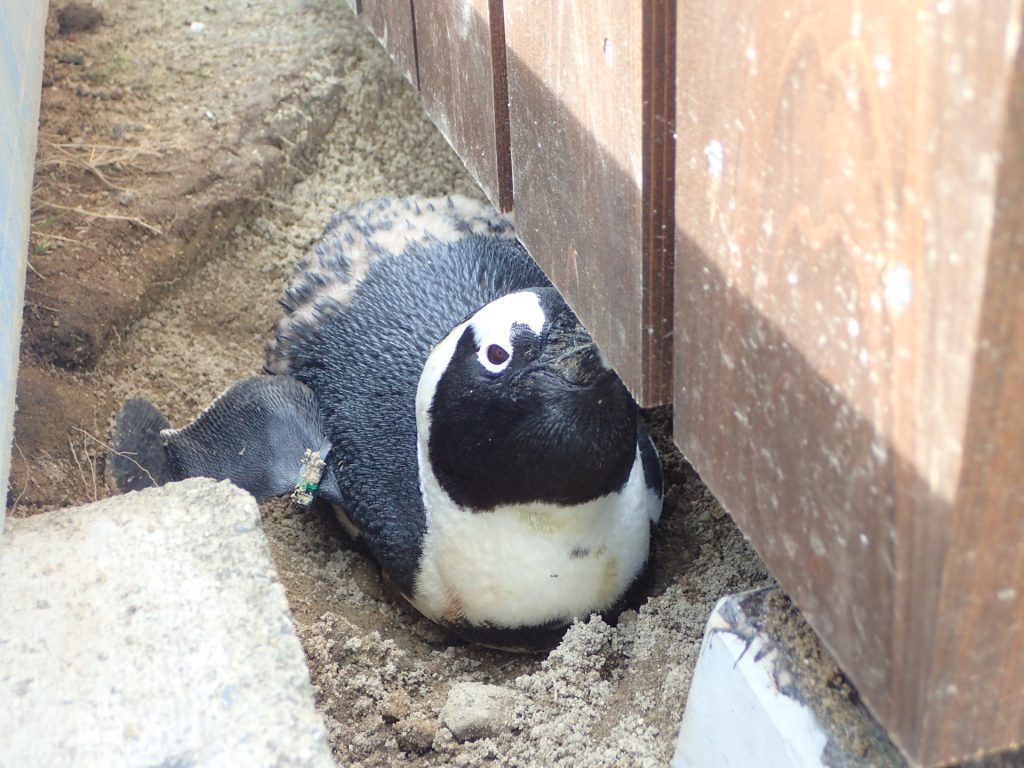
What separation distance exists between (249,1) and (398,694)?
8.44ft

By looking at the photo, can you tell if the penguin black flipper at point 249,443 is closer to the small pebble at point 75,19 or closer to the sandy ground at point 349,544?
the sandy ground at point 349,544

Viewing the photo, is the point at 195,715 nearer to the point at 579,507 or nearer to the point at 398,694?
the point at 398,694

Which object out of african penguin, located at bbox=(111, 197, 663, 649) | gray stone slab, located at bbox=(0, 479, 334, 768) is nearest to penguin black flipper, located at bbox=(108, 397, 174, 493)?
african penguin, located at bbox=(111, 197, 663, 649)

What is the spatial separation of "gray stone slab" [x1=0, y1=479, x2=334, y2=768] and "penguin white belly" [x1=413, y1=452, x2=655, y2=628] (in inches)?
24.6

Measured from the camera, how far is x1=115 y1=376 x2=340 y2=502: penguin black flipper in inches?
105

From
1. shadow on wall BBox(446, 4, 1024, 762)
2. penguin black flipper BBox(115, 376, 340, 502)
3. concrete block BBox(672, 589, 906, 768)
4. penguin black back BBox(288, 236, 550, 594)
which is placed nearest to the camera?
shadow on wall BBox(446, 4, 1024, 762)

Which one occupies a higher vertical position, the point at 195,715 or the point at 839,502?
the point at 839,502

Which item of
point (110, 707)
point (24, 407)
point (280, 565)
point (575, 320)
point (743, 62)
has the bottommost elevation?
point (280, 565)

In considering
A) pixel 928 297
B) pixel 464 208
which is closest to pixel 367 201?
pixel 464 208

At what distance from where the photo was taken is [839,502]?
3.42 feet

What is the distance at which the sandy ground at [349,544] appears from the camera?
6.00 ft

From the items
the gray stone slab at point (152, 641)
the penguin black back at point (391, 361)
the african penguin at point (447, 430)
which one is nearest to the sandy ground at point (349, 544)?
the african penguin at point (447, 430)

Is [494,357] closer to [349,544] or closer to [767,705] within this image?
[767,705]

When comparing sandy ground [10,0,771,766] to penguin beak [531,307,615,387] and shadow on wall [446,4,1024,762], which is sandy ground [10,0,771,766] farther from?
shadow on wall [446,4,1024,762]
